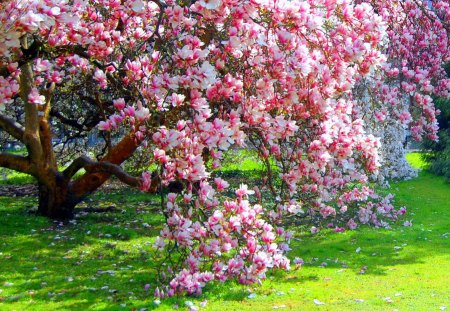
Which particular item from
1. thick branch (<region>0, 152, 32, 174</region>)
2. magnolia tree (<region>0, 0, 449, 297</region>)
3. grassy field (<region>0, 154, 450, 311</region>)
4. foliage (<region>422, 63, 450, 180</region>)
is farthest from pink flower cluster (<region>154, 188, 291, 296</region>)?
foliage (<region>422, 63, 450, 180</region>)

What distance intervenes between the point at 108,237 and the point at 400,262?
440cm

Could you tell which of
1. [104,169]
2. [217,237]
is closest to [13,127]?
[104,169]

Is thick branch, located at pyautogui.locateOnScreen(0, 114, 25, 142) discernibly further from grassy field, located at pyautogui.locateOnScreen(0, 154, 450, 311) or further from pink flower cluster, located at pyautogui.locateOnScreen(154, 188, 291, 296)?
pink flower cluster, located at pyautogui.locateOnScreen(154, 188, 291, 296)

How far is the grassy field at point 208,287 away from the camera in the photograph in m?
6.43

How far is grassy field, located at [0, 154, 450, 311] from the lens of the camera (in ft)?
21.1

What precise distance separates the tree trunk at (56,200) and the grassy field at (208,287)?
255mm

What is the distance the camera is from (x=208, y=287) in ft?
22.5

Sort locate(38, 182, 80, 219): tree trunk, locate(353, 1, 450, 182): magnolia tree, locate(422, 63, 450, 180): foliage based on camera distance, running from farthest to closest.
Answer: locate(422, 63, 450, 180): foliage < locate(38, 182, 80, 219): tree trunk < locate(353, 1, 450, 182): magnolia tree

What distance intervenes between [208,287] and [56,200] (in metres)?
4.54

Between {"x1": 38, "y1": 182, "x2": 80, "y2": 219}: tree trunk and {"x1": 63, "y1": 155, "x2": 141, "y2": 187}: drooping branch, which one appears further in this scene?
{"x1": 38, "y1": 182, "x2": 80, "y2": 219}: tree trunk

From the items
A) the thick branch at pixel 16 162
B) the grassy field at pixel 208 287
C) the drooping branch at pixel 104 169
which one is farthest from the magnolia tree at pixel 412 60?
the thick branch at pixel 16 162

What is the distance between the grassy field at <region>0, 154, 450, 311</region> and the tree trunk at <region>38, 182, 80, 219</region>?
10.0 inches

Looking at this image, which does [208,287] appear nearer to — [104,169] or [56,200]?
[104,169]

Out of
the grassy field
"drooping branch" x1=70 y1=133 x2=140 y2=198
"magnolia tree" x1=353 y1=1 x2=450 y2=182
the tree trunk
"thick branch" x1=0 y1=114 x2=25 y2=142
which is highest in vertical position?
"magnolia tree" x1=353 y1=1 x2=450 y2=182
